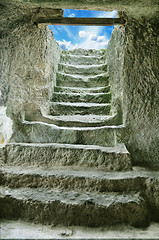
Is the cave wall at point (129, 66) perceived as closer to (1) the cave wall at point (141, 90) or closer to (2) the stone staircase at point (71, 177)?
(1) the cave wall at point (141, 90)

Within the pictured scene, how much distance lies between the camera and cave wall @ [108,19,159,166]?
90.7 inches

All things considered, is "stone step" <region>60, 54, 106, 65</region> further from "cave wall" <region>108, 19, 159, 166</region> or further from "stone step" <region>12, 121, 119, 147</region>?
"stone step" <region>12, 121, 119, 147</region>

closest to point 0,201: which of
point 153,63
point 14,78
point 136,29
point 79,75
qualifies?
point 14,78

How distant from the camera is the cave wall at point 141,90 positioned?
7.55 feet

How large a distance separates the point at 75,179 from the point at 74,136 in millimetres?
684

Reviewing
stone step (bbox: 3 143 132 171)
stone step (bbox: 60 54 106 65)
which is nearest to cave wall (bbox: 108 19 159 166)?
stone step (bbox: 3 143 132 171)

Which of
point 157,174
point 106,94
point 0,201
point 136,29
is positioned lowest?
point 0,201

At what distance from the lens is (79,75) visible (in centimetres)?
413

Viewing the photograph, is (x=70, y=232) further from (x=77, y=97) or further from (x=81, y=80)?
(x=81, y=80)

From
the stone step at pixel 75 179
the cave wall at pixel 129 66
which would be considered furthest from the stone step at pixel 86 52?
the stone step at pixel 75 179

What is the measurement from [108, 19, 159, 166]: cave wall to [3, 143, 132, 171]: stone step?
0.29 m

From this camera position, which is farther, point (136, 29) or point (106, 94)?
point (106, 94)

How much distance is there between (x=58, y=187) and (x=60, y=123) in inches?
42.1

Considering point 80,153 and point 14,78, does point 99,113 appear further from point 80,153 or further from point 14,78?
point 14,78
